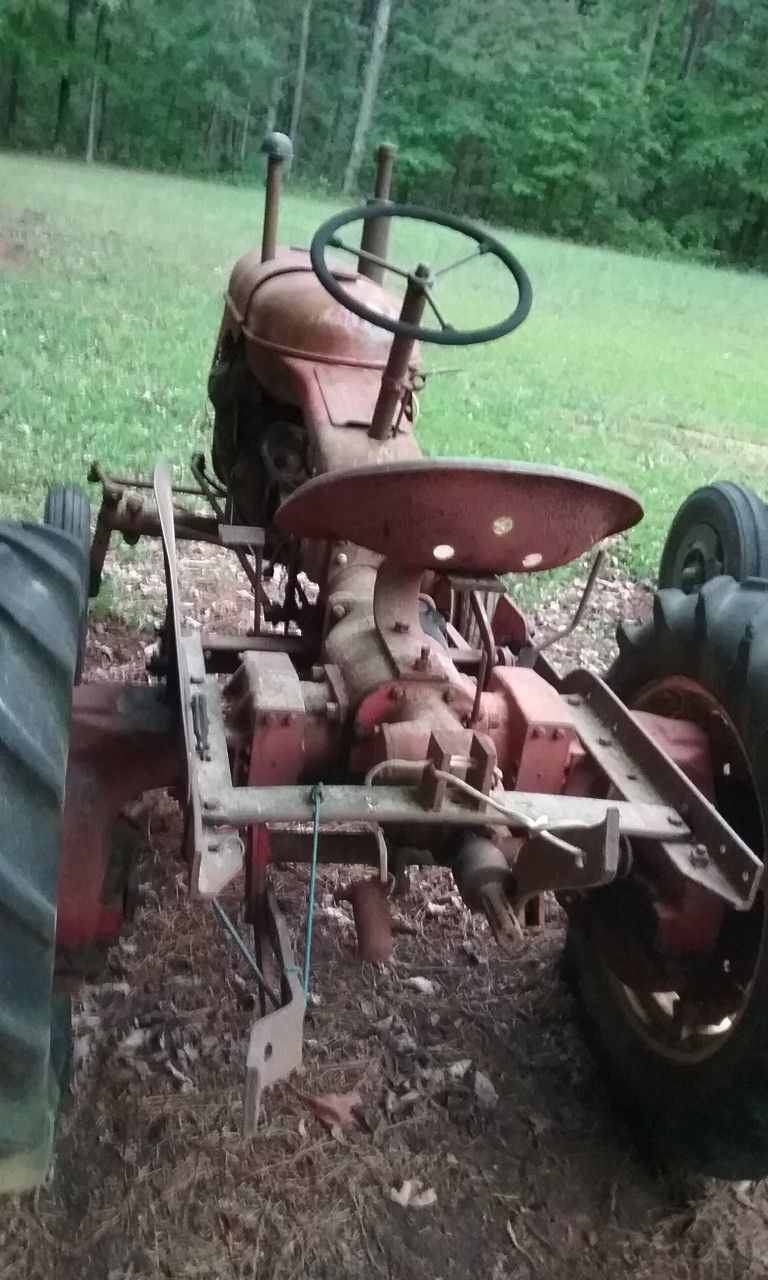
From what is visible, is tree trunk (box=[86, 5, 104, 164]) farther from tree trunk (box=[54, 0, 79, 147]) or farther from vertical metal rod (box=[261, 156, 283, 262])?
vertical metal rod (box=[261, 156, 283, 262])

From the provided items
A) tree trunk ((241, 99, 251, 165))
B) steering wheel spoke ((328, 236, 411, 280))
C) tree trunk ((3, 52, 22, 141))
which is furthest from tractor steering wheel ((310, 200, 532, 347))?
tree trunk ((3, 52, 22, 141))

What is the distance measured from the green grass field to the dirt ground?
8.63 feet

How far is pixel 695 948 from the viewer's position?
6.11 ft

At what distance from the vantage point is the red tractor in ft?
4.85

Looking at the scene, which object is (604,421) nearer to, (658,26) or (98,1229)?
(658,26)

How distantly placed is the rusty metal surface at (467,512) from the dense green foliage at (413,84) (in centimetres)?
480

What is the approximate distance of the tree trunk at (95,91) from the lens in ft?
22.6

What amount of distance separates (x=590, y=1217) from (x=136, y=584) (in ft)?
9.31

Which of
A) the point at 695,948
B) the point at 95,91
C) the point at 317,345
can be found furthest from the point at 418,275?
the point at 95,91

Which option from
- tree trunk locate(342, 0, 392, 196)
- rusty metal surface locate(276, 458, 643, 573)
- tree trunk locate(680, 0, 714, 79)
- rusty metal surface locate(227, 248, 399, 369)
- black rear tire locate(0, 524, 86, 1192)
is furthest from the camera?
tree trunk locate(680, 0, 714, 79)

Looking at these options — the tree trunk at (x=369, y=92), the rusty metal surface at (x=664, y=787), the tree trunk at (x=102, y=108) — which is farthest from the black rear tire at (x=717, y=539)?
the tree trunk at (x=102, y=108)

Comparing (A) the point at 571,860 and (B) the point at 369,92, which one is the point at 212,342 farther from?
(A) the point at 571,860

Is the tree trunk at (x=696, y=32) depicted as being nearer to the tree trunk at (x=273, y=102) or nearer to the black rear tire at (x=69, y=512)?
the tree trunk at (x=273, y=102)

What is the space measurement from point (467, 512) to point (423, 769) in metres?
0.39
